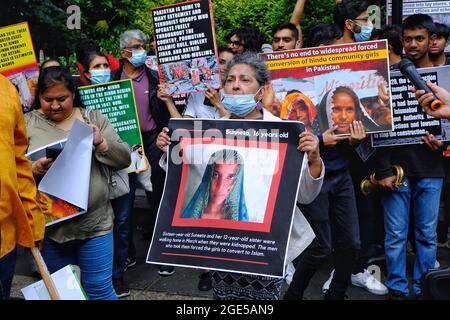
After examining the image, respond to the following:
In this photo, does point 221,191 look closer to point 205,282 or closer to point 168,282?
point 205,282

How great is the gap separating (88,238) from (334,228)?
1831 millimetres

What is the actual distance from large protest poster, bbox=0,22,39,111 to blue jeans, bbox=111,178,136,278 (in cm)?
117

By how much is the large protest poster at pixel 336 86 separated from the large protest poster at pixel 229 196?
45.0 inches

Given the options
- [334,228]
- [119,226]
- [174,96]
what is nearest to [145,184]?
[119,226]

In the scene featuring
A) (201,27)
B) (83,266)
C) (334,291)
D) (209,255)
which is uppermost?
(201,27)

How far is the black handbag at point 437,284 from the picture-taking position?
2.39m

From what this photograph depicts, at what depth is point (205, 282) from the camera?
504 cm

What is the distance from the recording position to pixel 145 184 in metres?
5.08

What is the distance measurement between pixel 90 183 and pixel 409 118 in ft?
7.76

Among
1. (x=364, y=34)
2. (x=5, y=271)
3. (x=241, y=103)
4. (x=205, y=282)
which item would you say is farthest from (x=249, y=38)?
(x=5, y=271)

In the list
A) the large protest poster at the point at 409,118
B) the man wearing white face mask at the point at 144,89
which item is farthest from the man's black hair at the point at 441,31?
the man wearing white face mask at the point at 144,89

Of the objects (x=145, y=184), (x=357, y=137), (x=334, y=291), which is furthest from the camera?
(x=145, y=184)

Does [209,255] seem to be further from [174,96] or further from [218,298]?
[174,96]

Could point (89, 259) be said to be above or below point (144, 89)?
below
